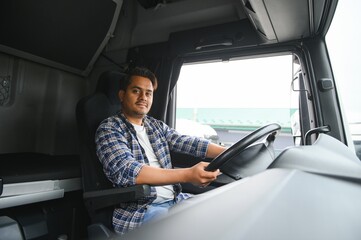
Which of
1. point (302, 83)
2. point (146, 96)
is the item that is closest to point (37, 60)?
point (146, 96)

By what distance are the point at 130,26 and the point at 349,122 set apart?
6.98ft

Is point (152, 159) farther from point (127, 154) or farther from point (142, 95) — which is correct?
point (142, 95)

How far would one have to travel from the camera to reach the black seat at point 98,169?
1164 millimetres

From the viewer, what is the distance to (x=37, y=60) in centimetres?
232

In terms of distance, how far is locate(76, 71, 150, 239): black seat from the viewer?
3.82 ft

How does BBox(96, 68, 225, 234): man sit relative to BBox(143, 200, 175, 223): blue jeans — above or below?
above

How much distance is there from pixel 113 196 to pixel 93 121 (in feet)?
1.67

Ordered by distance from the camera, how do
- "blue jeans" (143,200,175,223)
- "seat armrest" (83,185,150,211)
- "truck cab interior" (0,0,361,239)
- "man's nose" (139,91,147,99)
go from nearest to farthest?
"truck cab interior" (0,0,361,239) < "seat armrest" (83,185,150,211) < "blue jeans" (143,200,175,223) < "man's nose" (139,91,147,99)

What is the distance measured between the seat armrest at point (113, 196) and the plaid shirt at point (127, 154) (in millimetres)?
43

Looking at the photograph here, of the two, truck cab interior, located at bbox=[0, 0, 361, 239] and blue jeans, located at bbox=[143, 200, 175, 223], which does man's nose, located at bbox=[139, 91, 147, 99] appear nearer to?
truck cab interior, located at bbox=[0, 0, 361, 239]

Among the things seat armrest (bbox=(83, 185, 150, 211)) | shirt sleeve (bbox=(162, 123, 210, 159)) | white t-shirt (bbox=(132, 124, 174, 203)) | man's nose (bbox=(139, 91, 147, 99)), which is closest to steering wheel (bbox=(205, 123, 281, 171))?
seat armrest (bbox=(83, 185, 150, 211))

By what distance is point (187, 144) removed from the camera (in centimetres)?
167

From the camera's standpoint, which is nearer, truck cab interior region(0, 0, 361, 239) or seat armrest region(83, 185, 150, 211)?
truck cab interior region(0, 0, 361, 239)

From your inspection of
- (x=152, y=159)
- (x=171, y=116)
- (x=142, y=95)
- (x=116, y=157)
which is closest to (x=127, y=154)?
(x=116, y=157)
